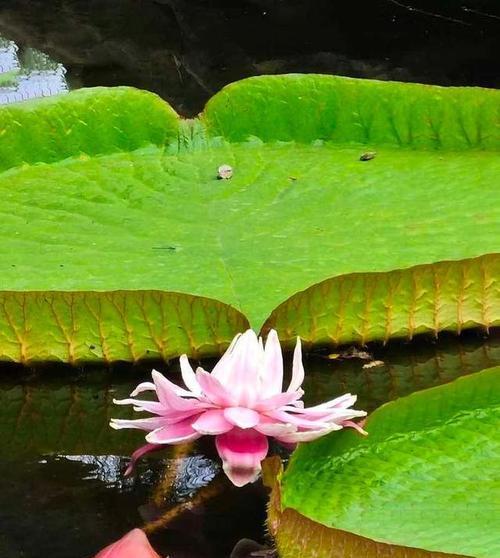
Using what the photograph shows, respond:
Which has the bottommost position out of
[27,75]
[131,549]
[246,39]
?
[131,549]

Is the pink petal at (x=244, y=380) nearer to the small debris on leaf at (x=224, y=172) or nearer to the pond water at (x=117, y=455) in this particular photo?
the pond water at (x=117, y=455)

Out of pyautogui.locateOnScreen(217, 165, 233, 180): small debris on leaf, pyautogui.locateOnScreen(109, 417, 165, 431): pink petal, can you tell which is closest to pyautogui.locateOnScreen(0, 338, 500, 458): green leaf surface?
pyautogui.locateOnScreen(109, 417, 165, 431): pink petal

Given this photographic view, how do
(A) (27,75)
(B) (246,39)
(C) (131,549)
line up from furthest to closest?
(B) (246,39) → (A) (27,75) → (C) (131,549)

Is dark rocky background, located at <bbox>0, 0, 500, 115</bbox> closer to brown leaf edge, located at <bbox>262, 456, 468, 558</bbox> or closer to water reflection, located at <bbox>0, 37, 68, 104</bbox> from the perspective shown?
water reflection, located at <bbox>0, 37, 68, 104</bbox>

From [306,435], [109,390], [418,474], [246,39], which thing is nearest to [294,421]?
[306,435]

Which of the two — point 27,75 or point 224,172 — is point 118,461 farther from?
point 27,75

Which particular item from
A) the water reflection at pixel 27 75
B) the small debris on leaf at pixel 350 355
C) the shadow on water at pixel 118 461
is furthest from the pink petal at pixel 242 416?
the water reflection at pixel 27 75
